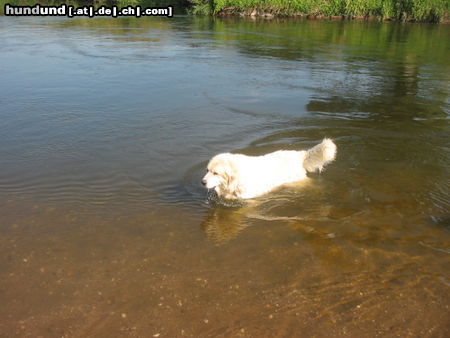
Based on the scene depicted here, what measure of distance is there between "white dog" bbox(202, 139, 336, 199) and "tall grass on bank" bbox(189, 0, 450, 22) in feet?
128

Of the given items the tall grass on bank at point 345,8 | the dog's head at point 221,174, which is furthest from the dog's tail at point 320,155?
the tall grass on bank at point 345,8

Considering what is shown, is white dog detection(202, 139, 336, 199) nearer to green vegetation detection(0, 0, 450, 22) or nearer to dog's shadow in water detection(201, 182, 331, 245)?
dog's shadow in water detection(201, 182, 331, 245)

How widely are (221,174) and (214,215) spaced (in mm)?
656

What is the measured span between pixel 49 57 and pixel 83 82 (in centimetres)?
634

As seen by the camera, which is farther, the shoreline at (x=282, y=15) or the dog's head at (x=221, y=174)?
the shoreline at (x=282, y=15)

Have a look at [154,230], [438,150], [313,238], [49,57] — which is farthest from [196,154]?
[49,57]

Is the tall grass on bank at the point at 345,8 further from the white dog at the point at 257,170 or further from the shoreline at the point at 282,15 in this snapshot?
the white dog at the point at 257,170

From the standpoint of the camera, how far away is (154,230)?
18.2 feet

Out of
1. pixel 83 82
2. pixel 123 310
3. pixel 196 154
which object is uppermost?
pixel 83 82

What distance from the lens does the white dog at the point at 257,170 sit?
5867 mm

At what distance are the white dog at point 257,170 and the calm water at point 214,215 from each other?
21 cm

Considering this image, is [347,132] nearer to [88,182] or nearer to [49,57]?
[88,182]

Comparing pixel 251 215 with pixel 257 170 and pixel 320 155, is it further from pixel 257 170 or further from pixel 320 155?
pixel 320 155

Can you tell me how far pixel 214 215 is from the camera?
602 cm
